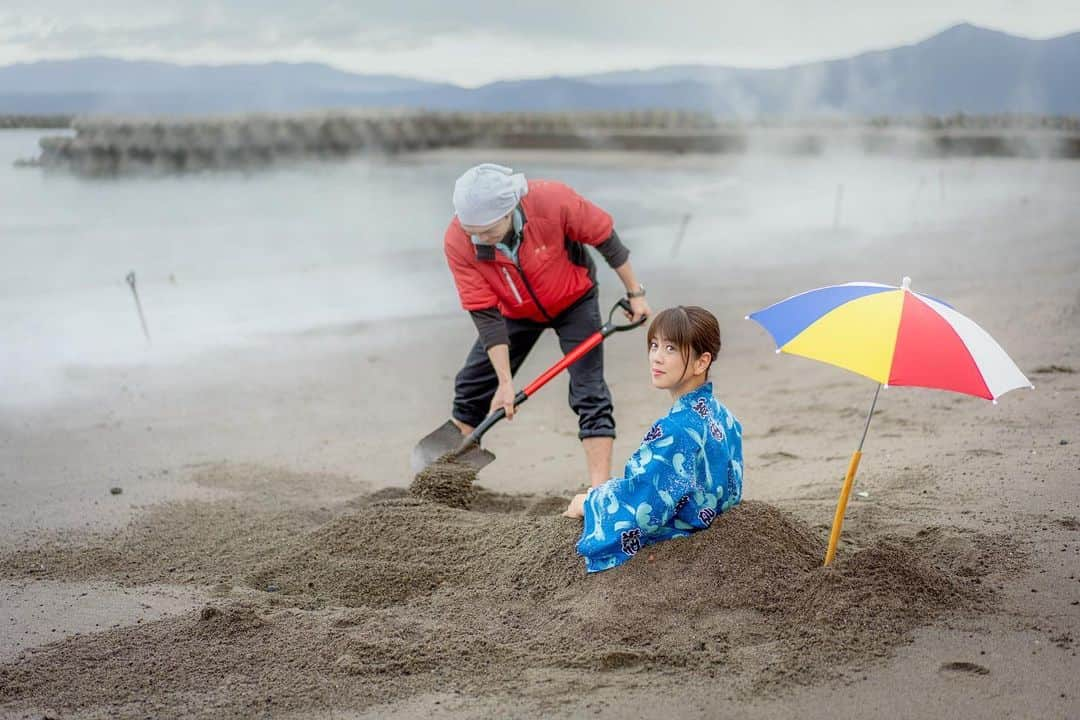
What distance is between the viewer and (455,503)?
501 cm

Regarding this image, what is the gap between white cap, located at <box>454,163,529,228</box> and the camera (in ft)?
14.6

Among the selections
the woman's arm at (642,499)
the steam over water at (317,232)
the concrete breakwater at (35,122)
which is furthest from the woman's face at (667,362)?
the concrete breakwater at (35,122)

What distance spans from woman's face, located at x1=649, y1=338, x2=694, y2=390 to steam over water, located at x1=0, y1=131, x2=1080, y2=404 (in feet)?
18.8

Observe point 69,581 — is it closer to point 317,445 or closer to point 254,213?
point 317,445

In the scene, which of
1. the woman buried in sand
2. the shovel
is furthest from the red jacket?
the woman buried in sand

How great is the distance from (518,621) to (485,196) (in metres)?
1.75

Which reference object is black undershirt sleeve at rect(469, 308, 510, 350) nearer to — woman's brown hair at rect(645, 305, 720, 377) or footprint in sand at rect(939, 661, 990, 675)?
woman's brown hair at rect(645, 305, 720, 377)

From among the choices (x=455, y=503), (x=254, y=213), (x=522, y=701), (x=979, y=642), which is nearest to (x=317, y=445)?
(x=455, y=503)

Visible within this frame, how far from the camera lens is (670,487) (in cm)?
346

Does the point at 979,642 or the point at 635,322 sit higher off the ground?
the point at 635,322

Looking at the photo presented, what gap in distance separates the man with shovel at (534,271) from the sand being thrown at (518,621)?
981 mm

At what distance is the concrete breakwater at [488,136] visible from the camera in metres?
37.8

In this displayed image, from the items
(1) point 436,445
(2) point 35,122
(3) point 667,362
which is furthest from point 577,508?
(2) point 35,122

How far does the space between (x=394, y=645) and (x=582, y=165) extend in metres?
40.0
